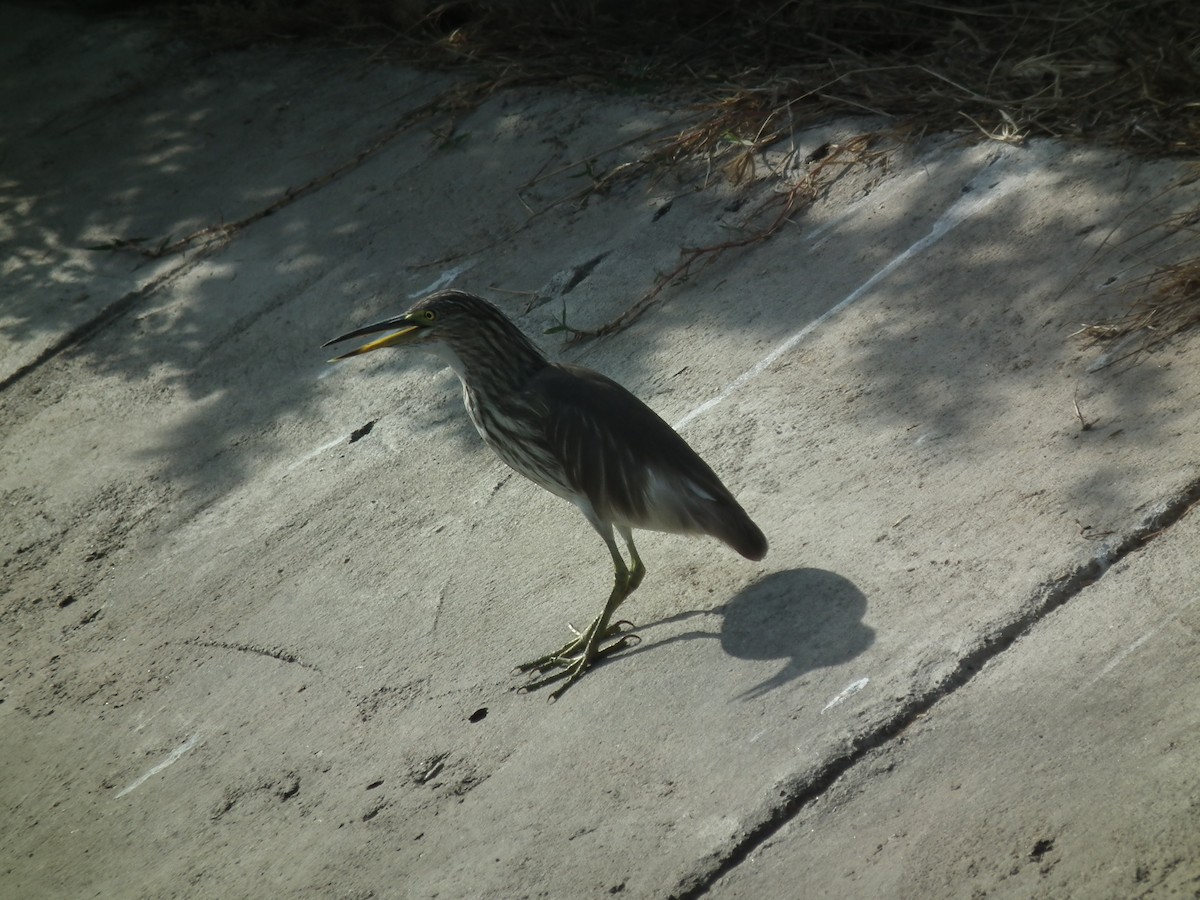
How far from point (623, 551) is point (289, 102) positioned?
15.9 feet

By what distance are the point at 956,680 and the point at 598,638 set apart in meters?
1.18

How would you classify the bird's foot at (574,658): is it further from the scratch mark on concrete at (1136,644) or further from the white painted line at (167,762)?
the scratch mark on concrete at (1136,644)

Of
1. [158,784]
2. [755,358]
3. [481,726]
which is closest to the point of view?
[481,726]

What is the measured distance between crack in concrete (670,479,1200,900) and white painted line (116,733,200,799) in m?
2.03

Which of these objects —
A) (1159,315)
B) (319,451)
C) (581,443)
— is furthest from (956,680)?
(319,451)

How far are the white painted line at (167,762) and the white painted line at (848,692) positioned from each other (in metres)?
2.23

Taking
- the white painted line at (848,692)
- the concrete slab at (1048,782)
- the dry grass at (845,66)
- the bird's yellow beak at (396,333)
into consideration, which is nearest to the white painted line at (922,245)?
the dry grass at (845,66)

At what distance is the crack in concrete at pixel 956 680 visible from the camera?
2973 mm

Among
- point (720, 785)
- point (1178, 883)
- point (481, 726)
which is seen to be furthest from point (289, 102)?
point (1178, 883)

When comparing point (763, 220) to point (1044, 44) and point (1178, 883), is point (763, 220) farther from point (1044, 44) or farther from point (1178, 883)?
point (1178, 883)

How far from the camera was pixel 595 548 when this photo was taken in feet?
14.6

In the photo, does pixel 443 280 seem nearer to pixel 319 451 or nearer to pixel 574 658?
pixel 319 451

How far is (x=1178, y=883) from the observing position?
2482 mm

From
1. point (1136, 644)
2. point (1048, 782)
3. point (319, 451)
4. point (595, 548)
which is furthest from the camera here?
point (319, 451)
